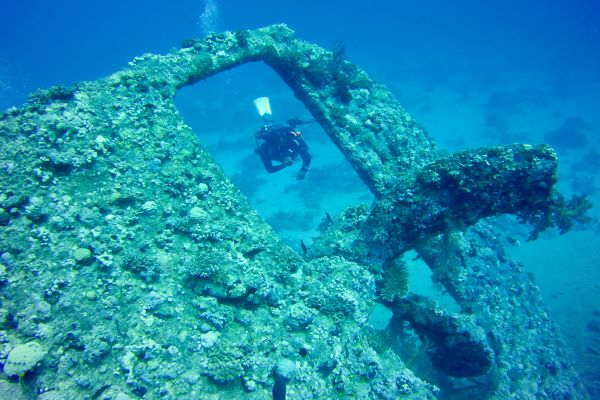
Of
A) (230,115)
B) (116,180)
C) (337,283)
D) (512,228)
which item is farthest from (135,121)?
(230,115)

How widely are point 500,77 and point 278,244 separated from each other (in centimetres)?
4625

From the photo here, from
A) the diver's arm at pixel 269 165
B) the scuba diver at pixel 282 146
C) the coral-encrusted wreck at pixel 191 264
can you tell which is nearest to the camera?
the coral-encrusted wreck at pixel 191 264

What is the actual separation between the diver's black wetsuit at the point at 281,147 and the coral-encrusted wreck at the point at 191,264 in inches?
140

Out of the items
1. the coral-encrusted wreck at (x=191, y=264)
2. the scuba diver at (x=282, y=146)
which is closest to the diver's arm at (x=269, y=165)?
the scuba diver at (x=282, y=146)

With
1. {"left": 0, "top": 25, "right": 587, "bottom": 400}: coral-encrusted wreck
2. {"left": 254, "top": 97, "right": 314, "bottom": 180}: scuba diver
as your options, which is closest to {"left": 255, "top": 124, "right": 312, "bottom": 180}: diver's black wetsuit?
{"left": 254, "top": 97, "right": 314, "bottom": 180}: scuba diver

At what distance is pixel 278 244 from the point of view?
4.85m

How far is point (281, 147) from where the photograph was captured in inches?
382

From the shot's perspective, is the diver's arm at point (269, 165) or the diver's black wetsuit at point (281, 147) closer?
the diver's black wetsuit at point (281, 147)

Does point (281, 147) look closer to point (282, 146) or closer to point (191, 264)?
point (282, 146)

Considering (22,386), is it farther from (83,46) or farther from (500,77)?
(83,46)

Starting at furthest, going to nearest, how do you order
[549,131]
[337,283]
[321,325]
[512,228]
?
[549,131] → [512,228] → [337,283] → [321,325]

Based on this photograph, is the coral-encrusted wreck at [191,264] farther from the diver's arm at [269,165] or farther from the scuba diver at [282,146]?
the diver's arm at [269,165]

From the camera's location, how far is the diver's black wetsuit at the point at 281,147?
949 cm

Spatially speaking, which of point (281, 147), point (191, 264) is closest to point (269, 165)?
point (281, 147)
